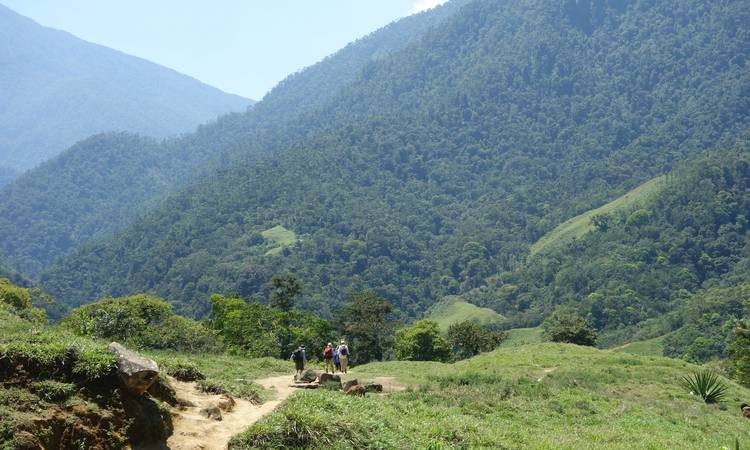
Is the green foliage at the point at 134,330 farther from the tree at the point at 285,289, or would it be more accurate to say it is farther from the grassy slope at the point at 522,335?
the grassy slope at the point at 522,335

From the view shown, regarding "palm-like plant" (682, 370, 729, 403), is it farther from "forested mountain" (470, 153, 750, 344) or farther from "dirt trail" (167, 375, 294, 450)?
"forested mountain" (470, 153, 750, 344)

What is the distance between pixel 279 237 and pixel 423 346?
130 m

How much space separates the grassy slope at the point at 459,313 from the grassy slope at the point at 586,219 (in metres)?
33.8

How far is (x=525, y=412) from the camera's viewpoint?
63.9 feet

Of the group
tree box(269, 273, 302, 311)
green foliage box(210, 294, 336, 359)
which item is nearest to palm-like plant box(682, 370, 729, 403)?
green foliage box(210, 294, 336, 359)

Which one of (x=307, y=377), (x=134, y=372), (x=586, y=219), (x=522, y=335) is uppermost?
(x=134, y=372)

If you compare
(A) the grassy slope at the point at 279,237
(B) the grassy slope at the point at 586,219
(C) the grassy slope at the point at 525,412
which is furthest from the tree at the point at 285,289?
(B) the grassy slope at the point at 586,219

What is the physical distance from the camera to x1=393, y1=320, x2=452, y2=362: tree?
6412 centimetres

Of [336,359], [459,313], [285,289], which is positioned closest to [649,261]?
[459,313]

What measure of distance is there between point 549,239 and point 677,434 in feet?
563

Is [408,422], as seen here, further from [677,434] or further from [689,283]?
[689,283]

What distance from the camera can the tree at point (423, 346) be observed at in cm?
6412

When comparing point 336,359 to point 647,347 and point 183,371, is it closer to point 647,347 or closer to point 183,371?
point 183,371

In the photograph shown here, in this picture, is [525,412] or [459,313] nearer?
[525,412]
